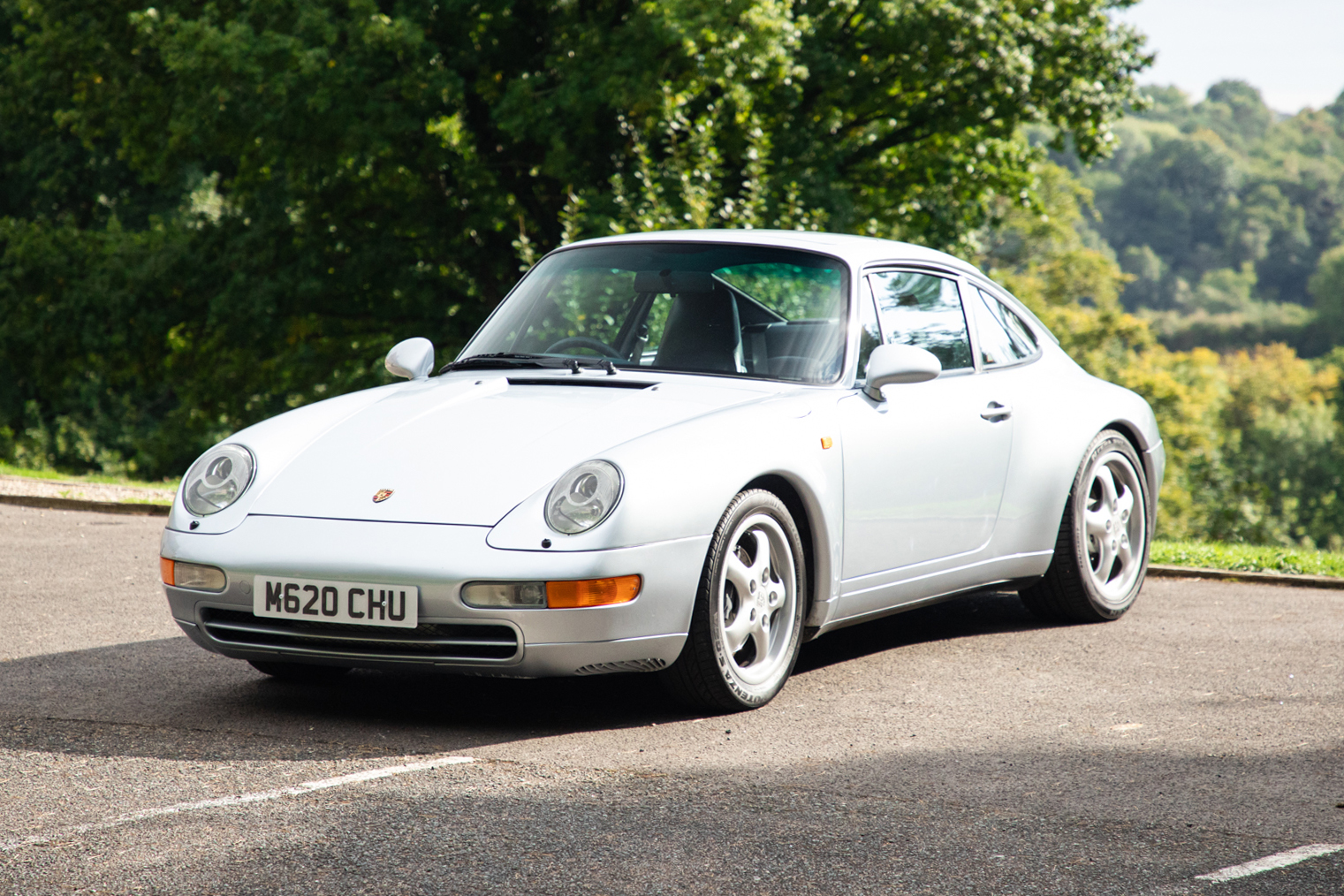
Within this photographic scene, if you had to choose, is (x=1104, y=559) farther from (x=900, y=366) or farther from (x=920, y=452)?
(x=900, y=366)

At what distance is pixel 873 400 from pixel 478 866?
9.18ft

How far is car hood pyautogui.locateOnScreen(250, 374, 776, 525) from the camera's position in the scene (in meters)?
4.64

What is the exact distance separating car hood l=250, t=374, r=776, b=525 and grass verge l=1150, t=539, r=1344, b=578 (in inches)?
187

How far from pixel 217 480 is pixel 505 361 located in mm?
1296

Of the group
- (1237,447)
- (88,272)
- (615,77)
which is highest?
(615,77)

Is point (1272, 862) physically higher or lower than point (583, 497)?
lower

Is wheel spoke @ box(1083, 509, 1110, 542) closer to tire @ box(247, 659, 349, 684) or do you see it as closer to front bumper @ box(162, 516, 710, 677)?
front bumper @ box(162, 516, 710, 677)

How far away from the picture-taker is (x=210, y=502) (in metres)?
4.91

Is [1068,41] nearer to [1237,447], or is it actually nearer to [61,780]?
[61,780]

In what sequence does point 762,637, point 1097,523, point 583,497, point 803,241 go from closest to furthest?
1. point 583,497
2. point 762,637
3. point 803,241
4. point 1097,523

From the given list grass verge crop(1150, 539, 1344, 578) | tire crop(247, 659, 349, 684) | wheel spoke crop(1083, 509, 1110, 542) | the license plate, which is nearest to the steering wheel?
tire crop(247, 659, 349, 684)

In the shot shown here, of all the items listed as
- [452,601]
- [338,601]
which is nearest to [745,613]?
[452,601]

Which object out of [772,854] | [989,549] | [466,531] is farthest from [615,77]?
[772,854]

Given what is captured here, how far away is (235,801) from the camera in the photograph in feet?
12.3
